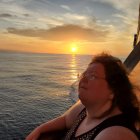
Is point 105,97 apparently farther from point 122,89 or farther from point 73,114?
point 73,114

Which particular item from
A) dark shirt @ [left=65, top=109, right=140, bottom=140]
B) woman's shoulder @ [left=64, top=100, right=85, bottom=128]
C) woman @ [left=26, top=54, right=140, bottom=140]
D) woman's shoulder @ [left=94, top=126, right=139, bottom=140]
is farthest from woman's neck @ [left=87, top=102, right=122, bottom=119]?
woman's shoulder @ [left=64, top=100, right=85, bottom=128]

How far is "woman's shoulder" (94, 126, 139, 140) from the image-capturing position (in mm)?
2322

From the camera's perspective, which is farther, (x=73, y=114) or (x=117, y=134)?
(x=73, y=114)

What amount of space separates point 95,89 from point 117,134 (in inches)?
24.4

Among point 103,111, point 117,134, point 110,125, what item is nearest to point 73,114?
point 103,111

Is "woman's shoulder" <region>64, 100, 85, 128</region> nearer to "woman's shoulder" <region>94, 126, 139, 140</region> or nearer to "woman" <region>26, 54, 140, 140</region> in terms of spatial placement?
"woman" <region>26, 54, 140, 140</region>

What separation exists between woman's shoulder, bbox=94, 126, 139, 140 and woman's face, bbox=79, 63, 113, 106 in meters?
0.43

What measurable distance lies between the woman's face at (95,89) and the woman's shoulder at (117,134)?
0.43 m

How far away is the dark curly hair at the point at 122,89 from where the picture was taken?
2789 mm

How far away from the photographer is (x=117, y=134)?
92.0 inches

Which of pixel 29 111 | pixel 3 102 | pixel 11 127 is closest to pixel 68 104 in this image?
pixel 29 111

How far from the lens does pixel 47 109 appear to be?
20984 mm

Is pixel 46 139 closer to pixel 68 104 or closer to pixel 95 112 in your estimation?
pixel 95 112

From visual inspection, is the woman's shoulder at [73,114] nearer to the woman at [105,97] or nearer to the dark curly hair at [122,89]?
the woman at [105,97]
